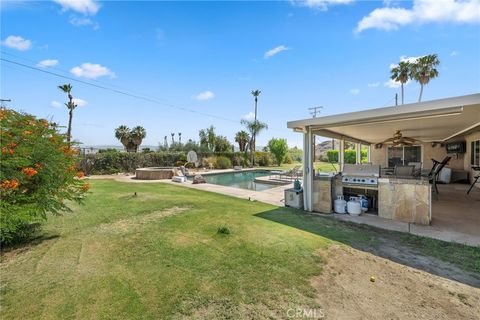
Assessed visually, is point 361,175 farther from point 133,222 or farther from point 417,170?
point 133,222

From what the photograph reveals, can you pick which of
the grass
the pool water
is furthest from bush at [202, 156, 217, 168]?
the grass

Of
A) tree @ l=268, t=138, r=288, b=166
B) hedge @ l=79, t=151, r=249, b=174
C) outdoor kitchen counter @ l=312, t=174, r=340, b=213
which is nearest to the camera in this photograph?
outdoor kitchen counter @ l=312, t=174, r=340, b=213

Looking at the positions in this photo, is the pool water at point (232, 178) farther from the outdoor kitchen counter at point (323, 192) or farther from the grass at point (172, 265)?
the grass at point (172, 265)

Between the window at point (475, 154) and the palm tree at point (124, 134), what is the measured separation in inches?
1221

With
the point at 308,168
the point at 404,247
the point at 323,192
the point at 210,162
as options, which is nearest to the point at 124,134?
the point at 210,162

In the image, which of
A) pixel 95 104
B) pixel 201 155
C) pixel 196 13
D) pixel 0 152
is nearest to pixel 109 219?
pixel 0 152

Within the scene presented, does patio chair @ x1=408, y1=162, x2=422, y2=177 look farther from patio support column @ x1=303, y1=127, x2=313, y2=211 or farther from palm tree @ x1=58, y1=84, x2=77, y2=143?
palm tree @ x1=58, y1=84, x2=77, y2=143

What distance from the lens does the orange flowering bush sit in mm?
3574

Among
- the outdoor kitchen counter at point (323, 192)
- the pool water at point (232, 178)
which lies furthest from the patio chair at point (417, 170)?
the pool water at point (232, 178)

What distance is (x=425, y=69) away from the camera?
74.5 ft

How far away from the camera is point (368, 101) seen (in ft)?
71.5

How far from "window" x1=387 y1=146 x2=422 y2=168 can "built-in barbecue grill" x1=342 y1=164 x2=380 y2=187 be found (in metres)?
9.88

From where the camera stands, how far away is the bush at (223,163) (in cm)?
2537

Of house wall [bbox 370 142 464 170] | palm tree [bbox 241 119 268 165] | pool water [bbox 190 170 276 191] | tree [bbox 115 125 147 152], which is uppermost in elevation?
palm tree [bbox 241 119 268 165]
